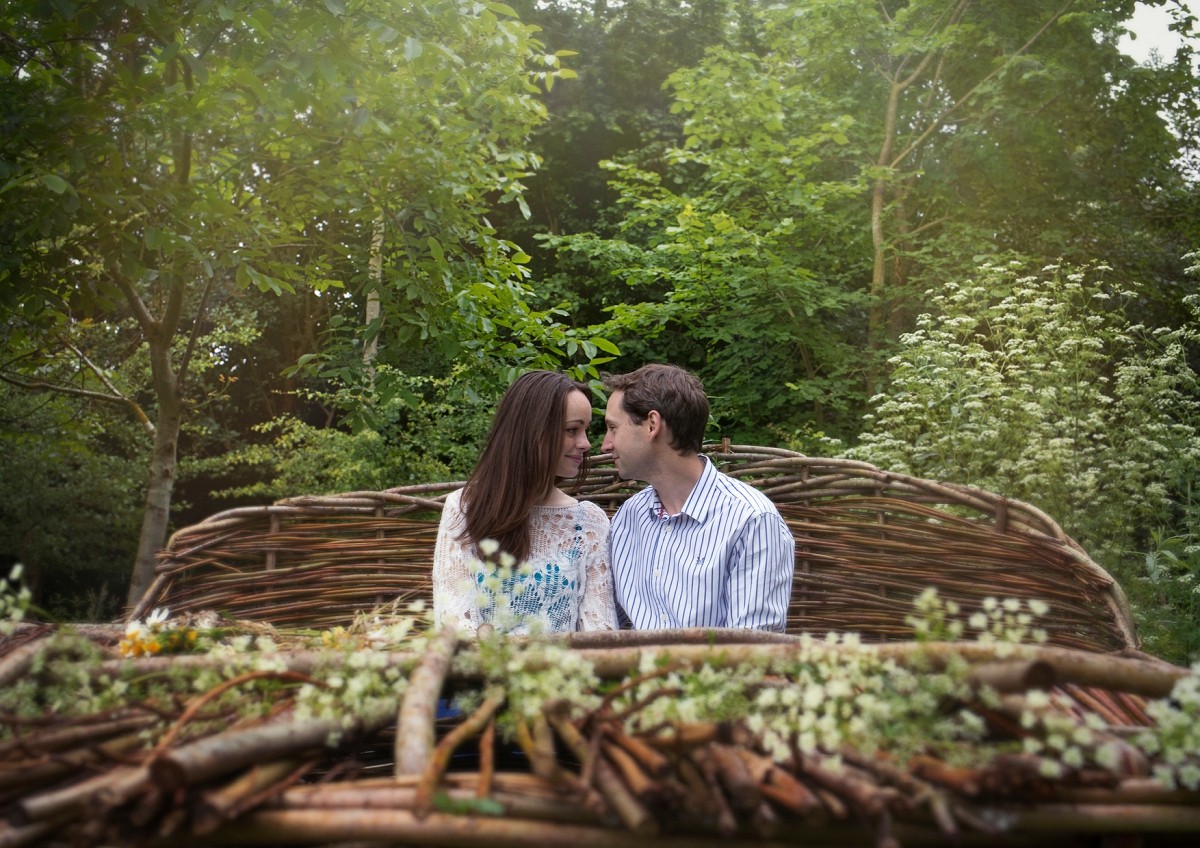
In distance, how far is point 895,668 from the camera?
707mm

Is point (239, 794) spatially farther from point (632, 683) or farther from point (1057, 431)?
point (1057, 431)

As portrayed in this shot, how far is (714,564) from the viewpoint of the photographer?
205cm

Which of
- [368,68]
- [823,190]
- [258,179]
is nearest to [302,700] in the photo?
[368,68]

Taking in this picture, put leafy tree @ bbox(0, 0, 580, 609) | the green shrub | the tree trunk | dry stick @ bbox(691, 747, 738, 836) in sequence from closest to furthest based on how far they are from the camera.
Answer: dry stick @ bbox(691, 747, 738, 836), leafy tree @ bbox(0, 0, 580, 609), the green shrub, the tree trunk

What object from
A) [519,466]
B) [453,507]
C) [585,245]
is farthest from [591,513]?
[585,245]

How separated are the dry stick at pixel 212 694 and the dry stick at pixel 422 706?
9 cm

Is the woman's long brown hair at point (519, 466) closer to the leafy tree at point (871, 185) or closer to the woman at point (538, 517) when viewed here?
the woman at point (538, 517)

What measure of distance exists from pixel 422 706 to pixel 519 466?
1.43 m

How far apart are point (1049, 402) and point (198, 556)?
108 inches

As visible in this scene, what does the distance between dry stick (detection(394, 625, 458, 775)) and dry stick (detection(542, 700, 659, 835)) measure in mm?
89

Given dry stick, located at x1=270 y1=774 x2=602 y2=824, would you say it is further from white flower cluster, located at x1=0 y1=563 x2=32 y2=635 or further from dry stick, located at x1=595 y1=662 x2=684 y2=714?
white flower cluster, located at x1=0 y1=563 x2=32 y2=635

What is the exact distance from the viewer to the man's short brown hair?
2137 millimetres

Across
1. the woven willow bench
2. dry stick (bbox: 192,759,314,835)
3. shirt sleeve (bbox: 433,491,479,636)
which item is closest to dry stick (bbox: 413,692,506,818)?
dry stick (bbox: 192,759,314,835)

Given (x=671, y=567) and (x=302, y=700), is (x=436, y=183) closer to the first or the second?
(x=671, y=567)
